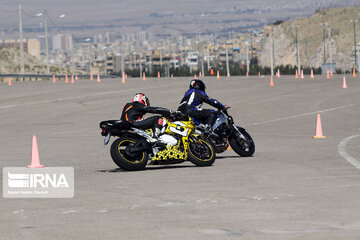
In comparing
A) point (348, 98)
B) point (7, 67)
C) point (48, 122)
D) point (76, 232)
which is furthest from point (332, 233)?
point (7, 67)

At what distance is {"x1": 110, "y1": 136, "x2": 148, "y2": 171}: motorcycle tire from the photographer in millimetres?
14359

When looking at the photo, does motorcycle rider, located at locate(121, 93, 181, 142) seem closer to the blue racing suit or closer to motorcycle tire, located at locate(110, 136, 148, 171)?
motorcycle tire, located at locate(110, 136, 148, 171)

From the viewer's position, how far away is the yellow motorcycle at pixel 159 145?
1441cm

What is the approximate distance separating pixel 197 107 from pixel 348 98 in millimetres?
26733

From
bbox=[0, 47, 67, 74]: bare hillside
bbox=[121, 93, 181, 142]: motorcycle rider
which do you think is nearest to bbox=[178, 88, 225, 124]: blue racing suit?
bbox=[121, 93, 181, 142]: motorcycle rider

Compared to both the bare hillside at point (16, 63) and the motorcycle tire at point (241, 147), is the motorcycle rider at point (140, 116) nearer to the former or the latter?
the motorcycle tire at point (241, 147)

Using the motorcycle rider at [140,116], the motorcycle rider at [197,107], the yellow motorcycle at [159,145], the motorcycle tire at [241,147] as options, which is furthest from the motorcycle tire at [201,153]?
the motorcycle tire at [241,147]

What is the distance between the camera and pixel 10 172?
49.2 ft

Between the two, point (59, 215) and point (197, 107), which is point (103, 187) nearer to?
point (59, 215)

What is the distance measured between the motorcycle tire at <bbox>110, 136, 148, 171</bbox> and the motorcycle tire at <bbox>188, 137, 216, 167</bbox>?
0.92 metres

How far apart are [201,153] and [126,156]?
59.2 inches

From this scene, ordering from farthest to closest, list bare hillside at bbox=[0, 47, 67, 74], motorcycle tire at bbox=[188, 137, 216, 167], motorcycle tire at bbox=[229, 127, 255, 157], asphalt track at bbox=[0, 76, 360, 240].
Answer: bare hillside at bbox=[0, 47, 67, 74]
motorcycle tire at bbox=[229, 127, 255, 157]
motorcycle tire at bbox=[188, 137, 216, 167]
asphalt track at bbox=[0, 76, 360, 240]

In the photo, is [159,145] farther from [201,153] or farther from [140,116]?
[201,153]

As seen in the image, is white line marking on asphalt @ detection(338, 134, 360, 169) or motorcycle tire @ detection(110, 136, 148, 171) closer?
motorcycle tire @ detection(110, 136, 148, 171)
